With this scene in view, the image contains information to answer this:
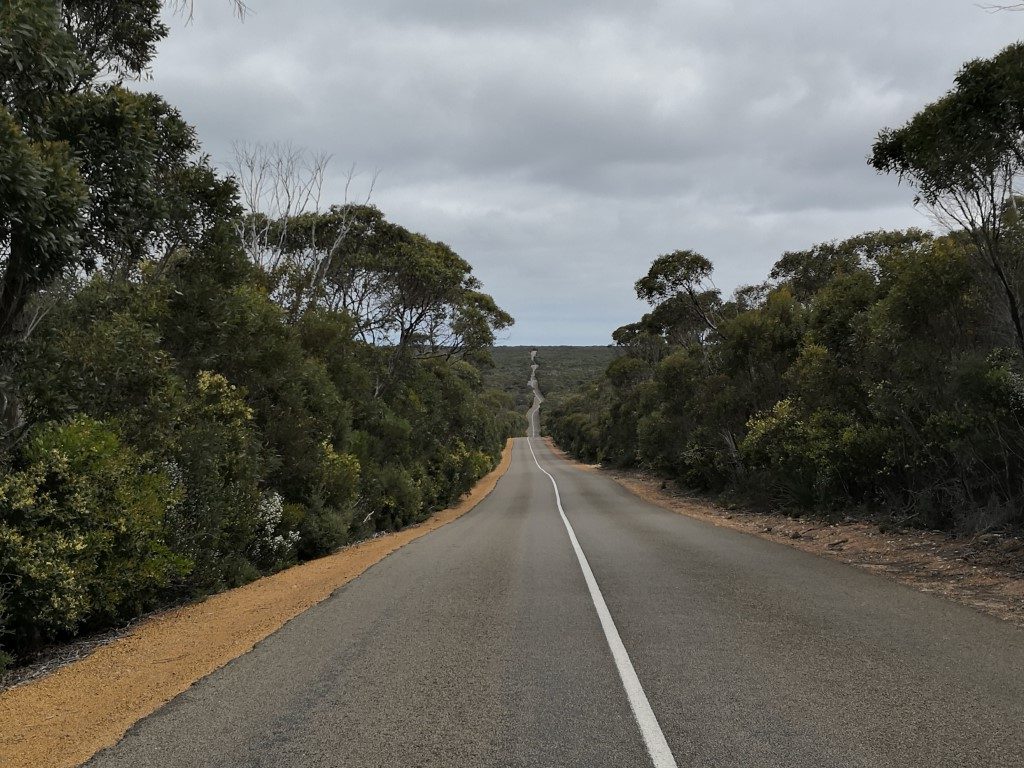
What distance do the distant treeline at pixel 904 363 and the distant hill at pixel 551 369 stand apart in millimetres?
95238

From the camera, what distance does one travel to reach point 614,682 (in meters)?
4.87

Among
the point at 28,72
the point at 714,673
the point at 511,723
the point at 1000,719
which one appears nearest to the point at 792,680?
the point at 714,673

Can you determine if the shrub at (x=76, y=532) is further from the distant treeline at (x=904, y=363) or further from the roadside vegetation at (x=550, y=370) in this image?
the roadside vegetation at (x=550, y=370)

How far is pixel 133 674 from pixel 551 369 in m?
152

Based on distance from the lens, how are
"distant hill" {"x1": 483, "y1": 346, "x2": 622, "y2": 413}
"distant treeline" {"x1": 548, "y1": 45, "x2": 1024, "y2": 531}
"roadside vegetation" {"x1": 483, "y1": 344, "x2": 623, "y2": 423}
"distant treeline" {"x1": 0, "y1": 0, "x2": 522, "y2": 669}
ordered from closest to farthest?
"distant treeline" {"x1": 0, "y1": 0, "x2": 522, "y2": 669} < "distant treeline" {"x1": 548, "y1": 45, "x2": 1024, "y2": 531} < "roadside vegetation" {"x1": 483, "y1": 344, "x2": 623, "y2": 423} < "distant hill" {"x1": 483, "y1": 346, "x2": 622, "y2": 413}

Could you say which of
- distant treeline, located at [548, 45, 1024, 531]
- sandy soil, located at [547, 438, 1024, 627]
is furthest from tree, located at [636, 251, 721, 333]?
sandy soil, located at [547, 438, 1024, 627]

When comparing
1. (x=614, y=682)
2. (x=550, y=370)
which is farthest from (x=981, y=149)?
(x=550, y=370)

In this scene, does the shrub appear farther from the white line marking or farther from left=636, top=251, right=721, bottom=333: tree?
left=636, top=251, right=721, bottom=333: tree

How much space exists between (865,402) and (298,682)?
14639mm

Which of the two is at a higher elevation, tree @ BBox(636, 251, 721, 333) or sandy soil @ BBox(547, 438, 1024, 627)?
tree @ BBox(636, 251, 721, 333)

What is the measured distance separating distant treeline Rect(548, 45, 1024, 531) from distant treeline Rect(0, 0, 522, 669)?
33.2 feet

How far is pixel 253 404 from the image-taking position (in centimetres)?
1363

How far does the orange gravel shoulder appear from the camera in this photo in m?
4.25

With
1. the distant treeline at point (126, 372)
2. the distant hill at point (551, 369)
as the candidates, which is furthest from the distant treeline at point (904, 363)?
the distant hill at point (551, 369)
